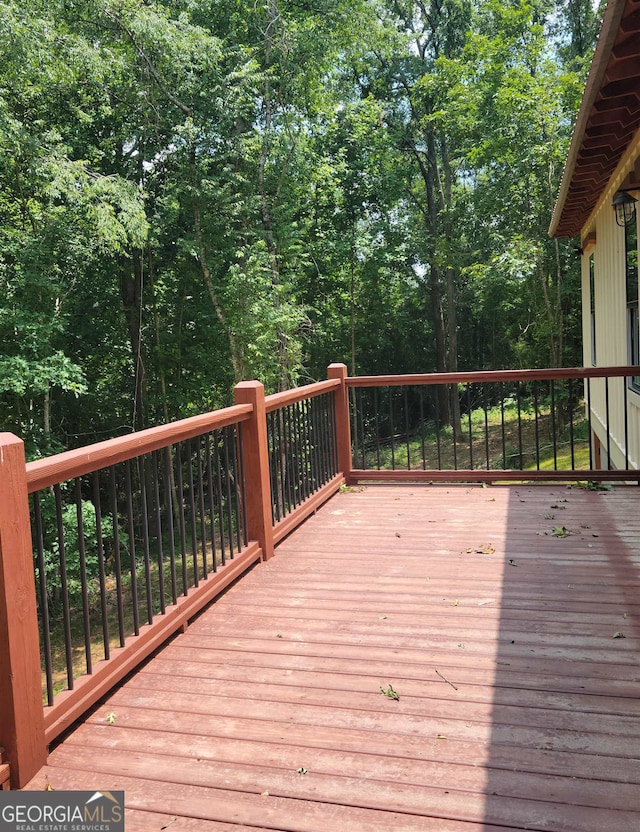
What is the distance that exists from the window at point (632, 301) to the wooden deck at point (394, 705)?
245cm

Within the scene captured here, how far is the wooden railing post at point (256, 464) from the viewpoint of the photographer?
4316mm

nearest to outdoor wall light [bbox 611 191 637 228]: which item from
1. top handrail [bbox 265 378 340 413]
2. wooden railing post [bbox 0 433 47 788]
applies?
top handrail [bbox 265 378 340 413]

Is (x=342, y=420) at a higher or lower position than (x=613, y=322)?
lower

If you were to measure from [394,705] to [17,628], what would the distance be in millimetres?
1338

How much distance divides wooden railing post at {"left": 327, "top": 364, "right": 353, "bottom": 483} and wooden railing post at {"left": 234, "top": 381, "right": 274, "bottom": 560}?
6.89 ft

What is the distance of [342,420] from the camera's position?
657 centimetres

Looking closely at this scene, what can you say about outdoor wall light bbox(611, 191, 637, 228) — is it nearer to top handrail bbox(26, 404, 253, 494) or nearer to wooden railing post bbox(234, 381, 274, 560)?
wooden railing post bbox(234, 381, 274, 560)

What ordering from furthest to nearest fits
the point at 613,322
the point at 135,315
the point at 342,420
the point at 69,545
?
the point at 135,315 → the point at 69,545 → the point at 613,322 → the point at 342,420

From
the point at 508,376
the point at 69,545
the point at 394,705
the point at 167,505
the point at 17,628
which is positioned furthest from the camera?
the point at 69,545

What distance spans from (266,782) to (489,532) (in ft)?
10.1

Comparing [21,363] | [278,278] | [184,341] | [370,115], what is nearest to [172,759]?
[21,363]

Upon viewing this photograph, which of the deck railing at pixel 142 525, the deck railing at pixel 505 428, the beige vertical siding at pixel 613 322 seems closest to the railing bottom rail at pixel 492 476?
the deck railing at pixel 505 428

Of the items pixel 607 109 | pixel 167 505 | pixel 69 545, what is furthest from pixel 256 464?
pixel 69 545

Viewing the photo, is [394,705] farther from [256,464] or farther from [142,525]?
[256,464]
